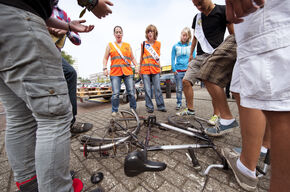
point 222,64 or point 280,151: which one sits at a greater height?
point 222,64

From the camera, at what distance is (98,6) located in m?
1.03

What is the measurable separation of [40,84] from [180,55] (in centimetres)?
388

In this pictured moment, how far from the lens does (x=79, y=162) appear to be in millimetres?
1312

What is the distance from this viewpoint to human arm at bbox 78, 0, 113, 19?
0.94 meters

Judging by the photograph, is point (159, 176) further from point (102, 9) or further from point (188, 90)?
point (188, 90)

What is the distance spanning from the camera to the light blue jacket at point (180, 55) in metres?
3.77

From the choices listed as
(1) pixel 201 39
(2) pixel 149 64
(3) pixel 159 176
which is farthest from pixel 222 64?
(2) pixel 149 64

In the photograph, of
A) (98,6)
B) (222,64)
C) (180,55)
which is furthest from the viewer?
(180,55)

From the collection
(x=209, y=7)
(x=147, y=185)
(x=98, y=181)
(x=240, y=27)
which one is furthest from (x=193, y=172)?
(x=209, y=7)

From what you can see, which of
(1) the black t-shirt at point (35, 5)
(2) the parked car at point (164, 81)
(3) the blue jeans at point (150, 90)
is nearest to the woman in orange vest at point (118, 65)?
(3) the blue jeans at point (150, 90)

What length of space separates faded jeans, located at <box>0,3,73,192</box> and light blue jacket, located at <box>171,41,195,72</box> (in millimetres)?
3632

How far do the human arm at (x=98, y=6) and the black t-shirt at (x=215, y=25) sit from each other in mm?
1772

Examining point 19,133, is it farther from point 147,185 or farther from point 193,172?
point 193,172

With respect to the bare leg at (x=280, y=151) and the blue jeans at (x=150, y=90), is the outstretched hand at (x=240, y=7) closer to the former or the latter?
the bare leg at (x=280, y=151)
